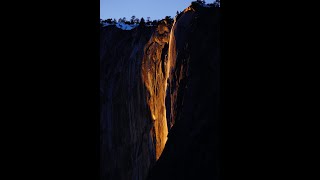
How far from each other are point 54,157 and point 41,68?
54 centimetres

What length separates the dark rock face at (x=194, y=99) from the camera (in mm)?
13875

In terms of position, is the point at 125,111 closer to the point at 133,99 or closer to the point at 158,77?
the point at 133,99

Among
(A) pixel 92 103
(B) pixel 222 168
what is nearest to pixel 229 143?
(B) pixel 222 168

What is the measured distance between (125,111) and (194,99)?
7.63 meters

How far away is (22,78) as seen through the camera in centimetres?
180

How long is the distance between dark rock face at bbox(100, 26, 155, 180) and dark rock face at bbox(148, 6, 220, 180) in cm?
364

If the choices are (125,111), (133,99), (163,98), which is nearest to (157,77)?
(163,98)

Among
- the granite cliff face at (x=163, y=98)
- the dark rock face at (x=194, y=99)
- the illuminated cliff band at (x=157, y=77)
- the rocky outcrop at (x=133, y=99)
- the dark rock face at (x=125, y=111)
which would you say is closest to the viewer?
the dark rock face at (x=194, y=99)

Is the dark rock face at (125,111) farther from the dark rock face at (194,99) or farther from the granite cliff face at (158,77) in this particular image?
the dark rock face at (194,99)

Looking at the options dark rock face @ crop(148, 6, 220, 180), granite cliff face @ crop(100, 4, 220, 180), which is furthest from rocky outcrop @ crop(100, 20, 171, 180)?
dark rock face @ crop(148, 6, 220, 180)

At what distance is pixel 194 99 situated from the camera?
14625mm

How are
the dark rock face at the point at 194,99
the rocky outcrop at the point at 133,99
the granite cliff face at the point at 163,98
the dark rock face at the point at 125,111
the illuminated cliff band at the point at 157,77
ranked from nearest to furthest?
the dark rock face at the point at 194,99
the granite cliff face at the point at 163,98
the illuminated cliff band at the point at 157,77
the rocky outcrop at the point at 133,99
the dark rock face at the point at 125,111

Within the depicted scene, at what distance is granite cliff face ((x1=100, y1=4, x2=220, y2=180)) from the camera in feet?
46.6

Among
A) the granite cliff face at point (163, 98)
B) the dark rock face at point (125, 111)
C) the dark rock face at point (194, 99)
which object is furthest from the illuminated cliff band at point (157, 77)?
the dark rock face at point (194, 99)
